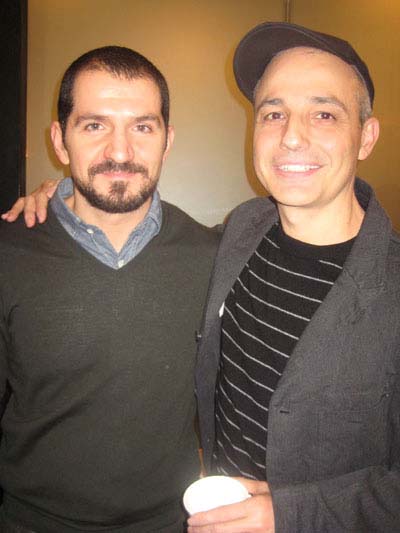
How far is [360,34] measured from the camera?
2768 mm

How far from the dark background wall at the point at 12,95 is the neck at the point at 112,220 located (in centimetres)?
90

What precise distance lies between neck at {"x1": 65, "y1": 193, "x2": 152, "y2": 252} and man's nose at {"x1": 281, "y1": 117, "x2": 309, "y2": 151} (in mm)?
501

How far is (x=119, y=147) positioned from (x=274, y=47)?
565mm

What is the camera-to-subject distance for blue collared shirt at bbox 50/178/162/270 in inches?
49.4

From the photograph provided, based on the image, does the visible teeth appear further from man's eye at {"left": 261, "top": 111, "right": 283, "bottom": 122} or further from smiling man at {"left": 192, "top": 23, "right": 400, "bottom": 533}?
man's eye at {"left": 261, "top": 111, "right": 283, "bottom": 122}

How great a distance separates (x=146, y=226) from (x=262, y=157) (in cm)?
42

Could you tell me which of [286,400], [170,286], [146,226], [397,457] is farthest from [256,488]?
[146,226]

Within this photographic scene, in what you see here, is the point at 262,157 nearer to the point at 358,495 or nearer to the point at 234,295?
the point at 234,295

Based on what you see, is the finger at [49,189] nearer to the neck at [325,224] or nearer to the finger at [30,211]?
the finger at [30,211]

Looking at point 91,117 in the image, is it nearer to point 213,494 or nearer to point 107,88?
point 107,88

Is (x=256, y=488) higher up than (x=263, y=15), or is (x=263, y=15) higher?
(x=263, y=15)

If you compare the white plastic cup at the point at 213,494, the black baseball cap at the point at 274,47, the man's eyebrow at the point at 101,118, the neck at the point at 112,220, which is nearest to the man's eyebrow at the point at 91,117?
the man's eyebrow at the point at 101,118

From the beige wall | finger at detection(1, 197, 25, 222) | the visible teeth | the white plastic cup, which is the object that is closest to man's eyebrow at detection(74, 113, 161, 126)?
finger at detection(1, 197, 25, 222)

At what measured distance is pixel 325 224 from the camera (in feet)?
3.82
